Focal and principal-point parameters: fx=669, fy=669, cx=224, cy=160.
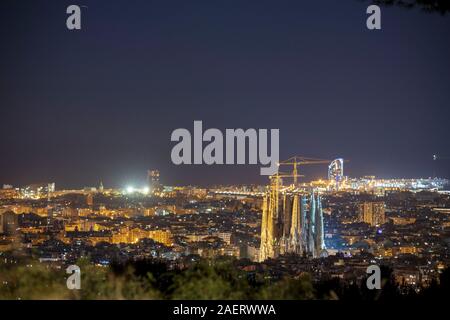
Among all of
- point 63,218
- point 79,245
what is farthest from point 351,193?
point 79,245

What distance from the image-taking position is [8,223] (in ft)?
63.4

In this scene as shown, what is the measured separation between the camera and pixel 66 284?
4496 mm

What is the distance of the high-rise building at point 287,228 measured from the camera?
1838 cm

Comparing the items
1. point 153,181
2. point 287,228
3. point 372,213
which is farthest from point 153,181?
point 372,213

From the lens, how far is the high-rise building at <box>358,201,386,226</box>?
87.3 ft

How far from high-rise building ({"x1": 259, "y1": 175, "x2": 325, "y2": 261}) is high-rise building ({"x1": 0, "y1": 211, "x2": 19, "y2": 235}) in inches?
267

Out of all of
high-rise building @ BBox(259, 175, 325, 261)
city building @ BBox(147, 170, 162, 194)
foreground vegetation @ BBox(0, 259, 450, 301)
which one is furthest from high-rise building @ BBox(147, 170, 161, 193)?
foreground vegetation @ BBox(0, 259, 450, 301)

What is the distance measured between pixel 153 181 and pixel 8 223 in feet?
18.3

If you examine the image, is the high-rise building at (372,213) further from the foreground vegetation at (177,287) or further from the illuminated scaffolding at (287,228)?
the foreground vegetation at (177,287)

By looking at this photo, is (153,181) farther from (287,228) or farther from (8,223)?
(287,228)

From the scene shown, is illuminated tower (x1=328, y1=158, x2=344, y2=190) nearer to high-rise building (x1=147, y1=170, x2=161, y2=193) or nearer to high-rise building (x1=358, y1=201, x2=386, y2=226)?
high-rise building (x1=358, y1=201, x2=386, y2=226)
